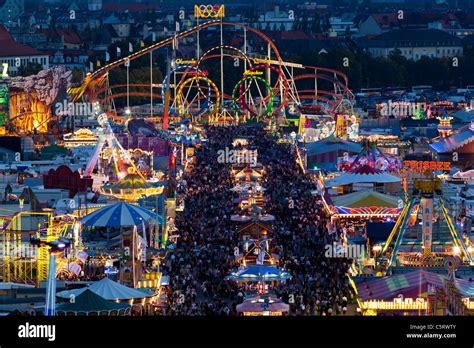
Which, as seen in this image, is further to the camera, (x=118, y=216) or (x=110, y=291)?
(x=118, y=216)

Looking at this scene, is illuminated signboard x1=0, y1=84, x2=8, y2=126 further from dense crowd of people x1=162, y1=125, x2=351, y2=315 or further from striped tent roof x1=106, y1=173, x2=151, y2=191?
striped tent roof x1=106, y1=173, x2=151, y2=191

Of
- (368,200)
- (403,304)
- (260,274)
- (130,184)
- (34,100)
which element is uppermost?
(34,100)

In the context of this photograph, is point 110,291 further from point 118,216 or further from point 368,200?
point 368,200

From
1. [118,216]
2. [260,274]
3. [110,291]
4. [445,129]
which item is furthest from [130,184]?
[445,129]

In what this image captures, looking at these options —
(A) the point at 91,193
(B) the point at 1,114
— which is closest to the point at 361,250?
(A) the point at 91,193

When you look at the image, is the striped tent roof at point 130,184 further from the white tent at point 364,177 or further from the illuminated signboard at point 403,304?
the illuminated signboard at point 403,304

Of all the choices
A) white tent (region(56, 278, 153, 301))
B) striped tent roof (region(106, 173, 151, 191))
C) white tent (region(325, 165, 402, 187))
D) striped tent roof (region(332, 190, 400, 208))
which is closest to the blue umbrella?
white tent (region(56, 278, 153, 301))
